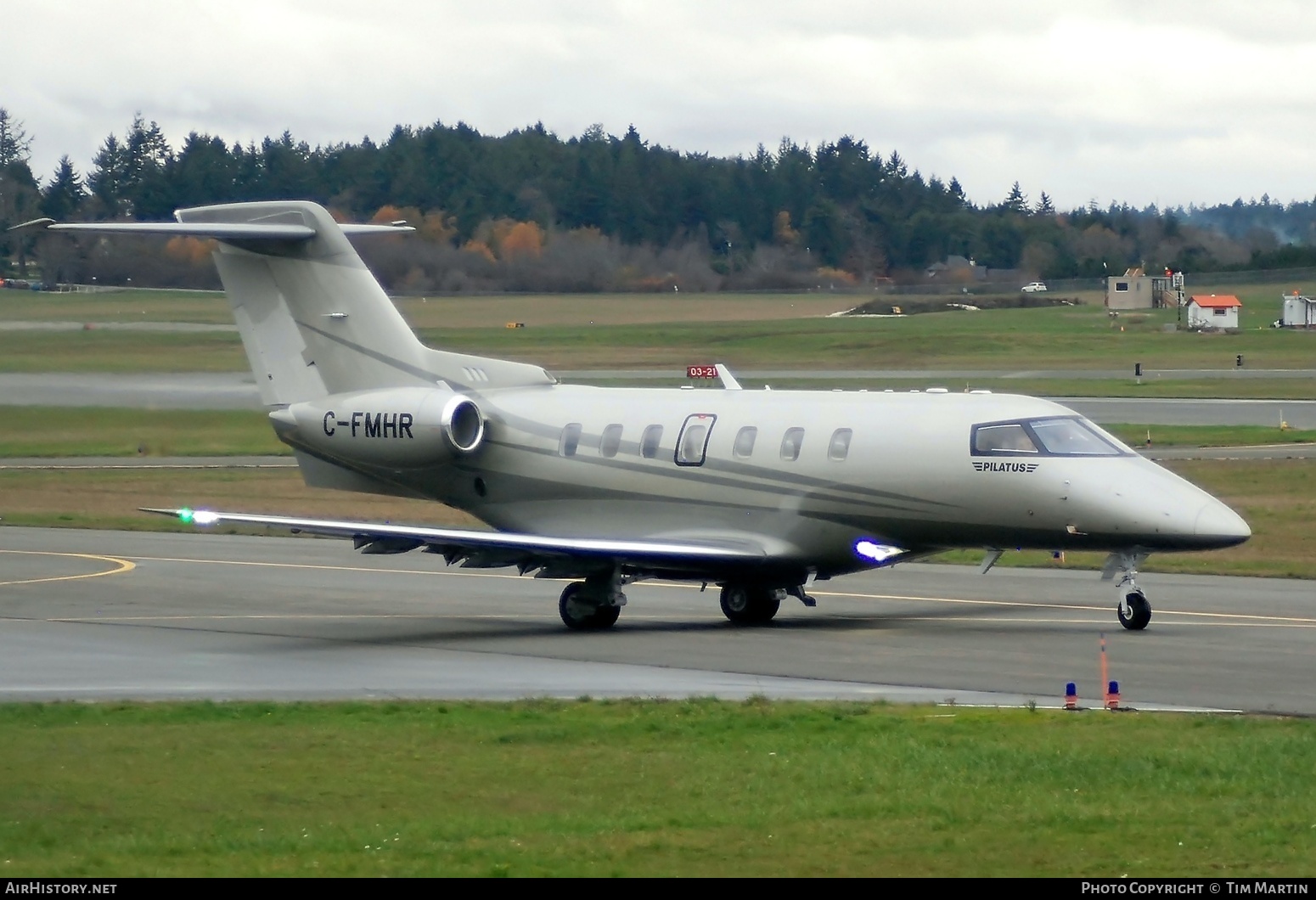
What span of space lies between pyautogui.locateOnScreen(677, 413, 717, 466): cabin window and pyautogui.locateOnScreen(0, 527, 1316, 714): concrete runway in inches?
85.1

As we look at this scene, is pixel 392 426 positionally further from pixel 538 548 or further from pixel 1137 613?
pixel 1137 613

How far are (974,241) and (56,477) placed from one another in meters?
59.0

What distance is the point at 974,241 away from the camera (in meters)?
95.6

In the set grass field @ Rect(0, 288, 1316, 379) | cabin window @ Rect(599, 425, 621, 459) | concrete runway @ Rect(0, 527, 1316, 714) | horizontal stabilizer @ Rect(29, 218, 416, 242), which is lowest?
concrete runway @ Rect(0, 527, 1316, 714)

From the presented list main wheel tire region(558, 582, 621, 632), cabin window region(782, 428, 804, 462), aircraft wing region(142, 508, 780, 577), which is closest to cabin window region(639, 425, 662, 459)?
aircraft wing region(142, 508, 780, 577)

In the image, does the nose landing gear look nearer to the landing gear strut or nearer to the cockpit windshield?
the cockpit windshield

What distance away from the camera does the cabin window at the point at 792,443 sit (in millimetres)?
22859

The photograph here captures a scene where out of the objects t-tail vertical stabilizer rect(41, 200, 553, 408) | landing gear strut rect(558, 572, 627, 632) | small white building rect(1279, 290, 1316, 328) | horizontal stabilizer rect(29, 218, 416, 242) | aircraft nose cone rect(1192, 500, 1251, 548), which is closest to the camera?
aircraft nose cone rect(1192, 500, 1251, 548)

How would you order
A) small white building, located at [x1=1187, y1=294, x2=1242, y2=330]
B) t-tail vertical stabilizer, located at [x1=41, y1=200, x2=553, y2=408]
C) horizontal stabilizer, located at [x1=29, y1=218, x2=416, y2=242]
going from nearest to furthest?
horizontal stabilizer, located at [x1=29, y1=218, x2=416, y2=242], t-tail vertical stabilizer, located at [x1=41, y1=200, x2=553, y2=408], small white building, located at [x1=1187, y1=294, x2=1242, y2=330]

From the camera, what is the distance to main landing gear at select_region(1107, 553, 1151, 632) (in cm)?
2127

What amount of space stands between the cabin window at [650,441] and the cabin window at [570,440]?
101cm

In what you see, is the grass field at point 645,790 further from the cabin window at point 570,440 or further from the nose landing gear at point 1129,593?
the cabin window at point 570,440

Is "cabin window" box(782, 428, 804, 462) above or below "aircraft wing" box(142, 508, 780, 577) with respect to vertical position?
above

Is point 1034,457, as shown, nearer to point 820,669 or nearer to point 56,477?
point 820,669
